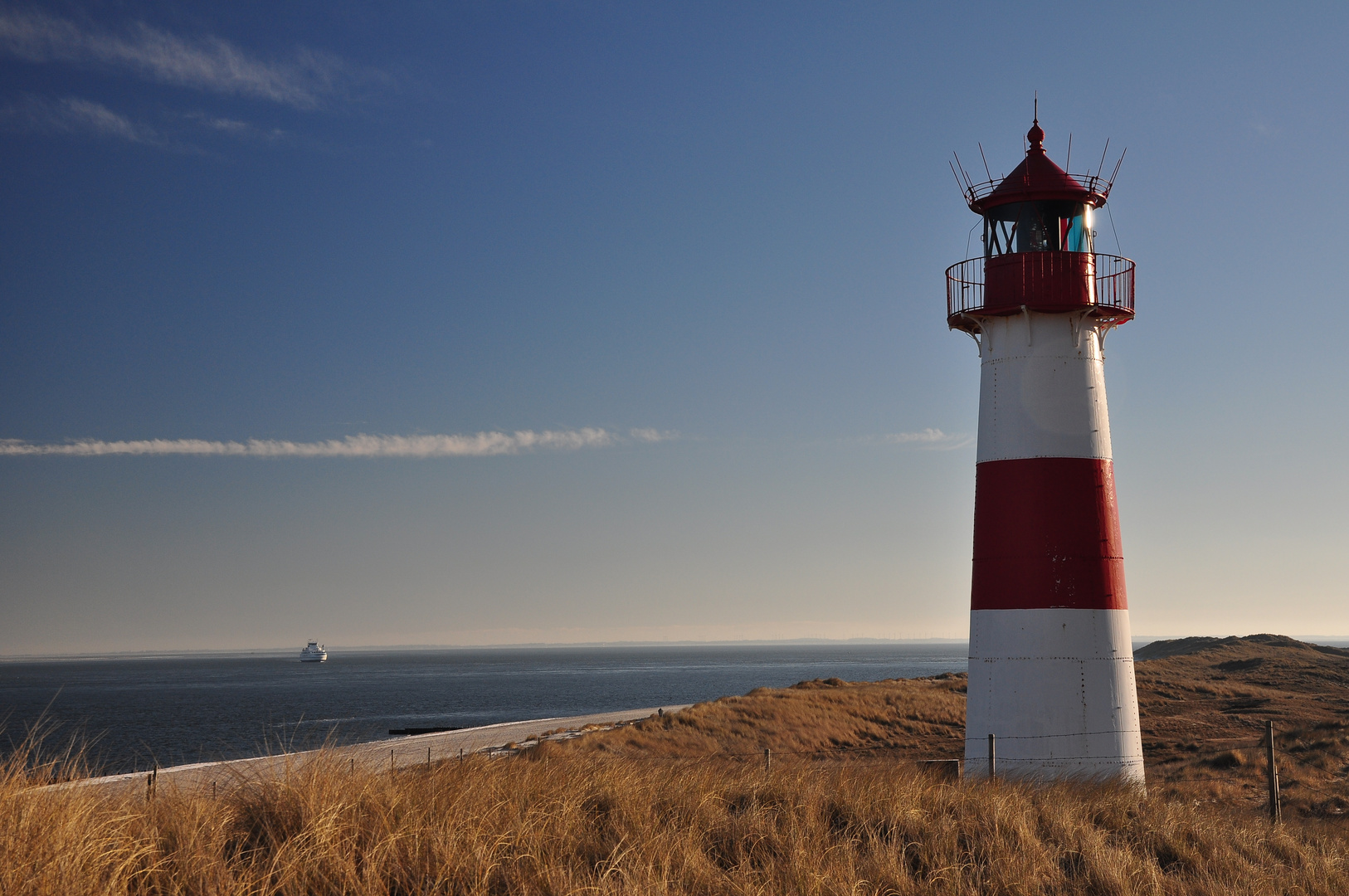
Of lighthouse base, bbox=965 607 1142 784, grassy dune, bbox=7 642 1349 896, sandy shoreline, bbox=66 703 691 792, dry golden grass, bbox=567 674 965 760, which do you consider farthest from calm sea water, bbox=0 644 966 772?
grassy dune, bbox=7 642 1349 896

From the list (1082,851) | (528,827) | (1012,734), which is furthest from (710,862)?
(1012,734)

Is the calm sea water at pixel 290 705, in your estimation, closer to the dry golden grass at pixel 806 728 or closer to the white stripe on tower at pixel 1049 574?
the dry golden grass at pixel 806 728

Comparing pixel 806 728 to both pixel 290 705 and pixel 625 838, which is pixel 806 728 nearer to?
pixel 625 838

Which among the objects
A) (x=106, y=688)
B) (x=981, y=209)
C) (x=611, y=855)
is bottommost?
(x=106, y=688)

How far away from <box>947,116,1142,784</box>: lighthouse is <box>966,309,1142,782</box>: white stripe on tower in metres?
0.02

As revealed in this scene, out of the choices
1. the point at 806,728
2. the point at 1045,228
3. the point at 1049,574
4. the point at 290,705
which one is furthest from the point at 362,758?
the point at 290,705

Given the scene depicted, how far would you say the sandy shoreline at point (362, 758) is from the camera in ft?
24.3

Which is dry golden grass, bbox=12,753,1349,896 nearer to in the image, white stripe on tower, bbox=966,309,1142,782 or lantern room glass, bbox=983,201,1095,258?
white stripe on tower, bbox=966,309,1142,782

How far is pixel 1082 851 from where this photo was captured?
8.39 m

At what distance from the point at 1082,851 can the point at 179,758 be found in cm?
4931

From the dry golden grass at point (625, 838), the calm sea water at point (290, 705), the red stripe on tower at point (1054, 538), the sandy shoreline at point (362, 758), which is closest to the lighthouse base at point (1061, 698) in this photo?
the red stripe on tower at point (1054, 538)

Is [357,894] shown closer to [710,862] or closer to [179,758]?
[710,862]

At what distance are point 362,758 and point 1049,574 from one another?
9.45 m

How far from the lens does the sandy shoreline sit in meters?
7.42
